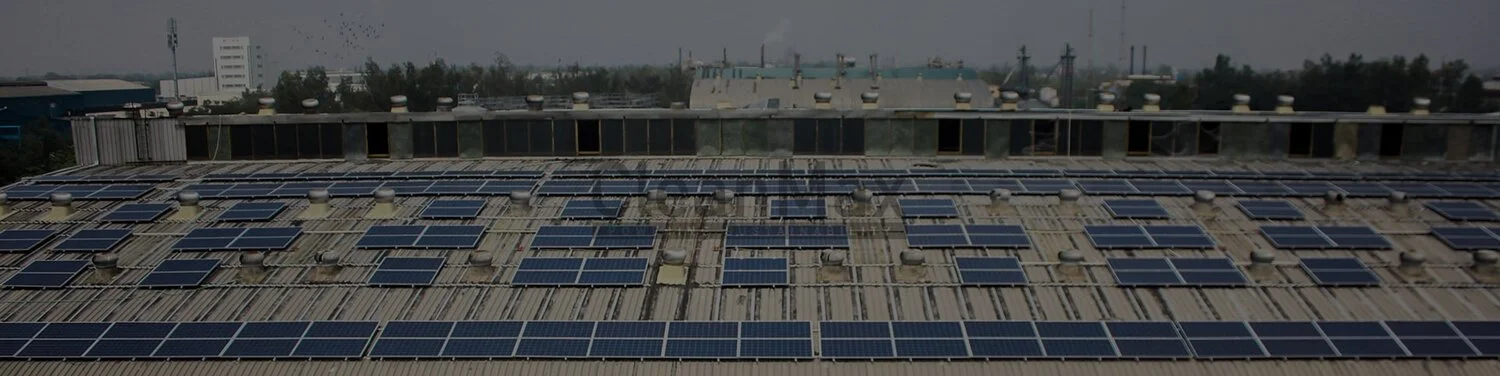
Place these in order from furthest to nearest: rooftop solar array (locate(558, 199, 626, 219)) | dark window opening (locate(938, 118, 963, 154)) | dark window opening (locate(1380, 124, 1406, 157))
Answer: dark window opening (locate(938, 118, 963, 154)) < dark window opening (locate(1380, 124, 1406, 157)) < rooftop solar array (locate(558, 199, 626, 219))

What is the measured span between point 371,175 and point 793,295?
18471mm

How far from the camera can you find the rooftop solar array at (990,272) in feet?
90.3

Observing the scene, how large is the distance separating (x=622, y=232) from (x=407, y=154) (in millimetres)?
15041

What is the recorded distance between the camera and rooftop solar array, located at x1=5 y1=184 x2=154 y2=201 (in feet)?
119

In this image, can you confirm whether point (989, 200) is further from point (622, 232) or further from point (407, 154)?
point (407, 154)

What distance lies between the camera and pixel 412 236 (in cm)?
3120

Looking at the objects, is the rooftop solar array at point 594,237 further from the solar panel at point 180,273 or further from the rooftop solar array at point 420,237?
the solar panel at point 180,273

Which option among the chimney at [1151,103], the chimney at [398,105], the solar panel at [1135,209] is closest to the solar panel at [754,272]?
the solar panel at [1135,209]

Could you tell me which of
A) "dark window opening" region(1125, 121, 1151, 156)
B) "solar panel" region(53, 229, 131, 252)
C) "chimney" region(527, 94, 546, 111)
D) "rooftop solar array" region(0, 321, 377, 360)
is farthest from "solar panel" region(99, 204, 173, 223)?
"dark window opening" region(1125, 121, 1151, 156)

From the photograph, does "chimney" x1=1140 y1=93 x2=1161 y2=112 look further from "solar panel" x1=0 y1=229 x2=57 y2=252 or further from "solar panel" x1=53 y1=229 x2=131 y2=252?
"solar panel" x1=0 y1=229 x2=57 y2=252

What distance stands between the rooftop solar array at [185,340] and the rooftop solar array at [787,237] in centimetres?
994

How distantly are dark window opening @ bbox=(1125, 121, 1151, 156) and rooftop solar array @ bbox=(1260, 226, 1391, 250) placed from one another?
10.9m

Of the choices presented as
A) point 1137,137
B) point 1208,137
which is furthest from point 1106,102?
point 1208,137

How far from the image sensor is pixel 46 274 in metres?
28.8
